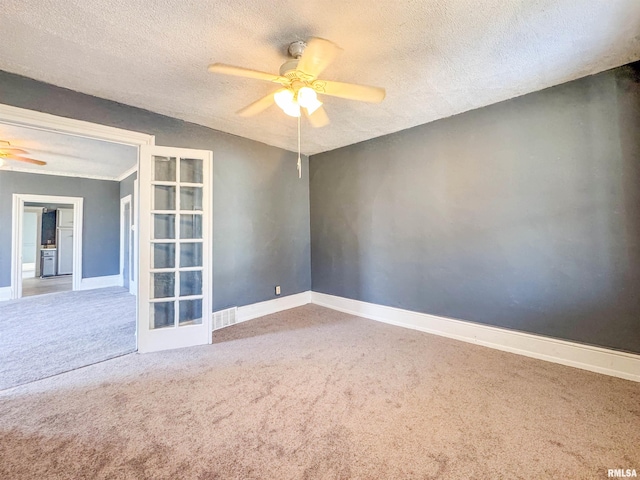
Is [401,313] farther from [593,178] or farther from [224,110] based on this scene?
[224,110]

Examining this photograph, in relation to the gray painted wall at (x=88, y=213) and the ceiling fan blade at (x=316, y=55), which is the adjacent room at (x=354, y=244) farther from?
the gray painted wall at (x=88, y=213)

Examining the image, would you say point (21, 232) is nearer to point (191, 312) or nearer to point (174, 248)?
point (174, 248)

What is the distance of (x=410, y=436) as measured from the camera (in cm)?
157

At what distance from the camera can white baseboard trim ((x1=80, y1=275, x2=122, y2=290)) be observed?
584cm

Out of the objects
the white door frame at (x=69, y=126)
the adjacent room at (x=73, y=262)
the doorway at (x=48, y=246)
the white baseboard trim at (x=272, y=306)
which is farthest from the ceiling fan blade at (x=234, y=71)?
the doorway at (x=48, y=246)

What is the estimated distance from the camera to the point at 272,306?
13.1 ft

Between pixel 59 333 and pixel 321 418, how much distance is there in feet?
11.2

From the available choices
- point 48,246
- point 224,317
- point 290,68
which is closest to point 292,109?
point 290,68

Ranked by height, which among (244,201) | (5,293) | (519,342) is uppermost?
(244,201)

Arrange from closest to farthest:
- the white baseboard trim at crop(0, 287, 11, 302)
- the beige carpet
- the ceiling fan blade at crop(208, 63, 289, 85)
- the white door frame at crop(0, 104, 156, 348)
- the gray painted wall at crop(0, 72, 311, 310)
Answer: the beige carpet < the ceiling fan blade at crop(208, 63, 289, 85) < the white door frame at crop(0, 104, 156, 348) < the gray painted wall at crop(0, 72, 311, 310) < the white baseboard trim at crop(0, 287, 11, 302)

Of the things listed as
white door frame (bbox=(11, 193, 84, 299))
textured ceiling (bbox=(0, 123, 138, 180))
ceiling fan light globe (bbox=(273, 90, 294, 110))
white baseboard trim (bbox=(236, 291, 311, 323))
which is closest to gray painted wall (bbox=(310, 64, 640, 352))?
white baseboard trim (bbox=(236, 291, 311, 323))

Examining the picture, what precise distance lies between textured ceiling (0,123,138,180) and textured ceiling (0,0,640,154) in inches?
68.0

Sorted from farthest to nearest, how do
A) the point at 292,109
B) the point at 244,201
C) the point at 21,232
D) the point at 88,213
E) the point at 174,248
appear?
the point at 88,213
the point at 21,232
the point at 244,201
the point at 174,248
the point at 292,109

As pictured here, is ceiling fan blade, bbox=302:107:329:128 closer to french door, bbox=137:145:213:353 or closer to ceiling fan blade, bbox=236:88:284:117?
ceiling fan blade, bbox=236:88:284:117
